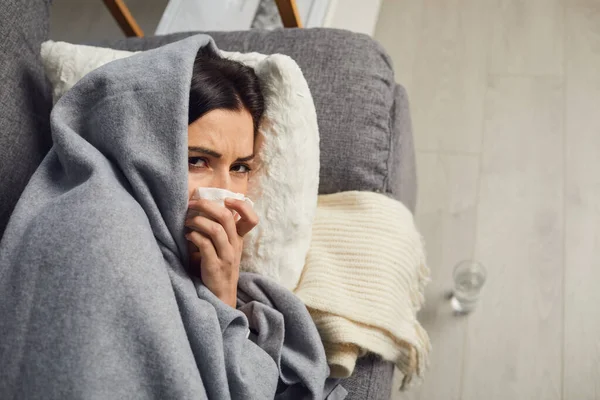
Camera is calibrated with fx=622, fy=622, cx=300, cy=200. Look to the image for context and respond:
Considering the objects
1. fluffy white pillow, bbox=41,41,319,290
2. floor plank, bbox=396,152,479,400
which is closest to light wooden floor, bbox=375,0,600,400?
floor plank, bbox=396,152,479,400

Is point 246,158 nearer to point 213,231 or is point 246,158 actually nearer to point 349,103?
point 213,231

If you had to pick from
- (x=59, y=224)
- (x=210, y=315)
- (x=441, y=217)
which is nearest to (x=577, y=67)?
(x=441, y=217)

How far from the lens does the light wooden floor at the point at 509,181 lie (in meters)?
1.51

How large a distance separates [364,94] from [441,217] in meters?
0.61

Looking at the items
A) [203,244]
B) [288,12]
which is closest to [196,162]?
[203,244]

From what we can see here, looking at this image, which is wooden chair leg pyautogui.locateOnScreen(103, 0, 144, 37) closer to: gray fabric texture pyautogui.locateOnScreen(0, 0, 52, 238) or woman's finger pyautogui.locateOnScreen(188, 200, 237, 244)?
gray fabric texture pyautogui.locateOnScreen(0, 0, 52, 238)

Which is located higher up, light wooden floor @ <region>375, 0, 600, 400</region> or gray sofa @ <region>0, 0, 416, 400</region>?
gray sofa @ <region>0, 0, 416, 400</region>

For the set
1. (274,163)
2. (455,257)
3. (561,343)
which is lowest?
(561,343)

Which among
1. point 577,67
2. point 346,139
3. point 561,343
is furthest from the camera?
point 577,67

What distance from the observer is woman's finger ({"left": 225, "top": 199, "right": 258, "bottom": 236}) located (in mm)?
907

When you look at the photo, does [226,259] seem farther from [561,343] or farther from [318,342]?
[561,343]

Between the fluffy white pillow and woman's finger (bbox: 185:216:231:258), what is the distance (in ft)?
0.39

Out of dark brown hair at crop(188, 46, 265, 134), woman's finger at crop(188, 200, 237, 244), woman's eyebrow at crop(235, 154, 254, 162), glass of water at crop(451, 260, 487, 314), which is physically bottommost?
glass of water at crop(451, 260, 487, 314)

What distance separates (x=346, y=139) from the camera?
118cm
